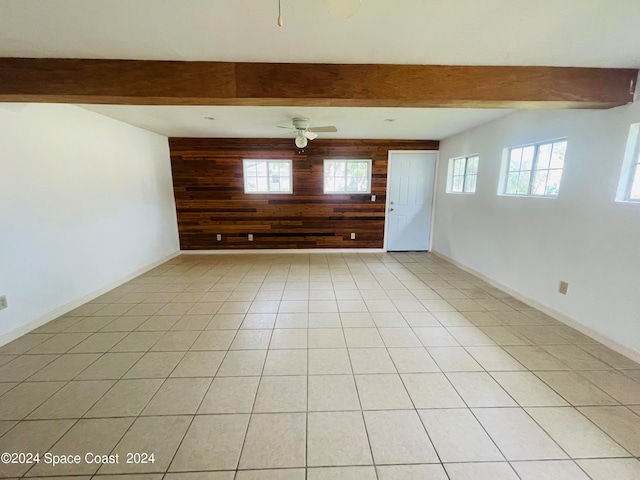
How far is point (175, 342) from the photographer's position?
7.52 ft

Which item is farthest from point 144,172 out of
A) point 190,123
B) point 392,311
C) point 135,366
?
point 392,311

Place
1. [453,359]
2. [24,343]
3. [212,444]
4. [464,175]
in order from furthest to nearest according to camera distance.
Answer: [464,175] → [24,343] → [453,359] → [212,444]

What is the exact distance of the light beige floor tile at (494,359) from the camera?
1960 mm

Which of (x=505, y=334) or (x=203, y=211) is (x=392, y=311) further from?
(x=203, y=211)

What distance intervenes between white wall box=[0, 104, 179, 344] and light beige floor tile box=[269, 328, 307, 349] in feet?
7.57

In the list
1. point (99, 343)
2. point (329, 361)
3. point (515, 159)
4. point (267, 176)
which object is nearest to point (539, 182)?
point (515, 159)

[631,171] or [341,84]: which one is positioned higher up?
[341,84]

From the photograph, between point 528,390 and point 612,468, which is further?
point 528,390

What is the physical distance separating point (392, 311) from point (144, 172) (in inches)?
171

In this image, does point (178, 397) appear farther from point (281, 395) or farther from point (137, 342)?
point (137, 342)

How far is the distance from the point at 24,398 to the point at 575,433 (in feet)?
10.8

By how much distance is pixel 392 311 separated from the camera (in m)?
2.86

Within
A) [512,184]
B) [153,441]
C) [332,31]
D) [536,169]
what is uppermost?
[332,31]

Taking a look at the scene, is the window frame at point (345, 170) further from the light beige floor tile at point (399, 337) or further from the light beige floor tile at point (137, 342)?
the light beige floor tile at point (137, 342)
